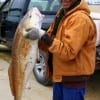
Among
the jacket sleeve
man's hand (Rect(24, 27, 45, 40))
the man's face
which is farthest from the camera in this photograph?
the man's face

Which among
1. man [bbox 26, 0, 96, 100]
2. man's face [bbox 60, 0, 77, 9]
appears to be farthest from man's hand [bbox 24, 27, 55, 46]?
man's face [bbox 60, 0, 77, 9]

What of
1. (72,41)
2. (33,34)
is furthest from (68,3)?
(33,34)

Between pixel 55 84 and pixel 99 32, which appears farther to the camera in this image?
pixel 99 32

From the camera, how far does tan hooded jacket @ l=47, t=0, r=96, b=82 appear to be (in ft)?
10.6

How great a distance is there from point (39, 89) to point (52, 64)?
10.0 ft

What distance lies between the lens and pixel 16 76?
131 inches

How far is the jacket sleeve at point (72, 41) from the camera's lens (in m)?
3.24

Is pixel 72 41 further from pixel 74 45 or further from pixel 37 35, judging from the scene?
pixel 37 35

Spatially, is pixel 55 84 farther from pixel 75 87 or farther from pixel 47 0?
pixel 47 0

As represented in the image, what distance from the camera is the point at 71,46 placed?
127 inches

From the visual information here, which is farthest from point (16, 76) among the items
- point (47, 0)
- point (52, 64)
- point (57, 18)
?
point (47, 0)

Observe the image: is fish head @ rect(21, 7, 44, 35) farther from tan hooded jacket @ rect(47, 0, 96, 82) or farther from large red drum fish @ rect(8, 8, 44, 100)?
tan hooded jacket @ rect(47, 0, 96, 82)

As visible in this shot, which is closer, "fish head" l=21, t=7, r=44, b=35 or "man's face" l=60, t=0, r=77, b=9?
"fish head" l=21, t=7, r=44, b=35

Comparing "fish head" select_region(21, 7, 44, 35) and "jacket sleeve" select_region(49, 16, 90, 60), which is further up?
"fish head" select_region(21, 7, 44, 35)
